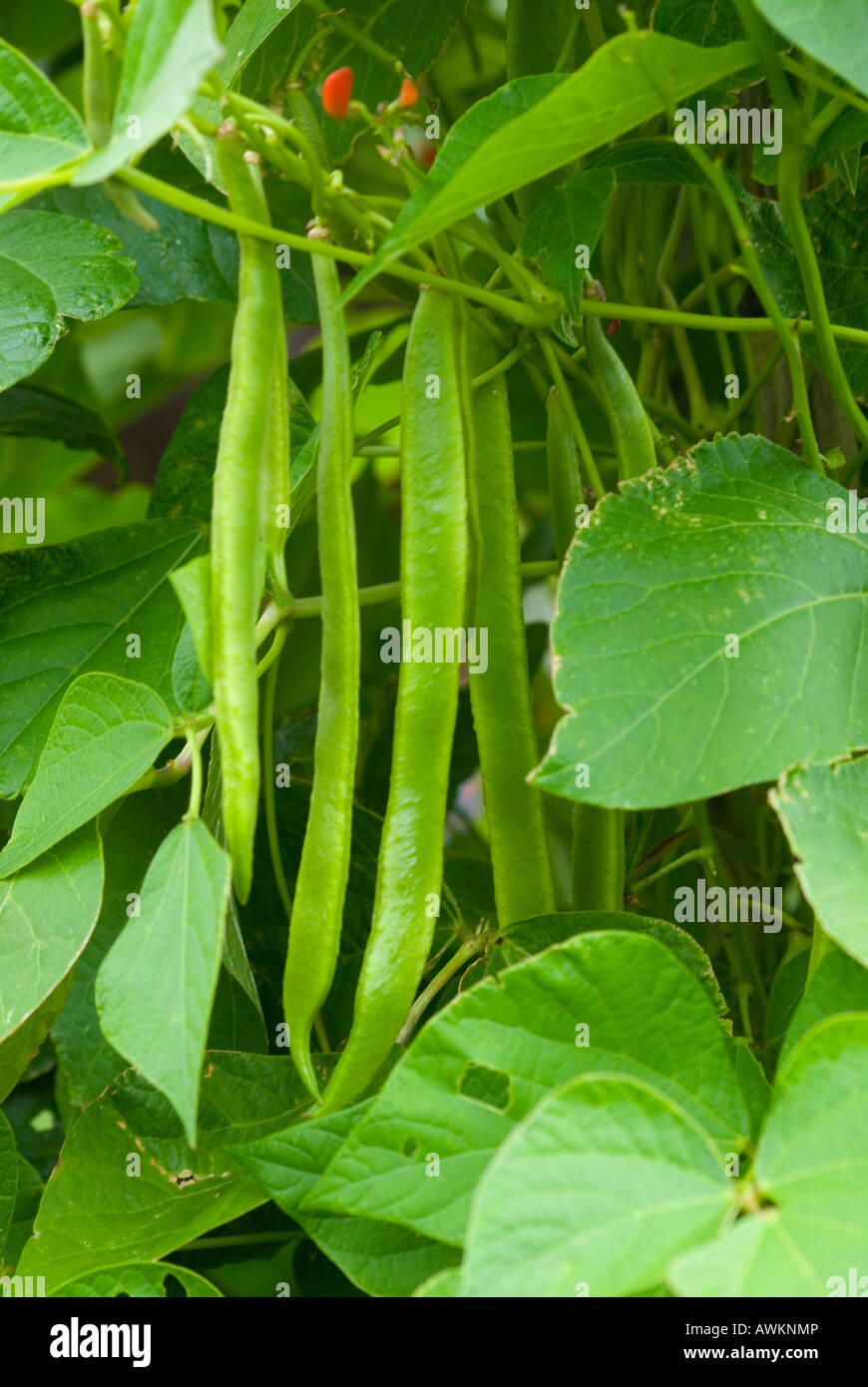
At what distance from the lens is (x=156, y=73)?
→ 0.44 metres

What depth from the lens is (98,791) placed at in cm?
61

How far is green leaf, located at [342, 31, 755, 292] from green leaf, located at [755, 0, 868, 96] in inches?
1.8

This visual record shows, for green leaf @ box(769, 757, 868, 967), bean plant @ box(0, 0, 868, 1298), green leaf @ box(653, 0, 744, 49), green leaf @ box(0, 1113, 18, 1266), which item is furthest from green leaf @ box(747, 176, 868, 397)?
green leaf @ box(0, 1113, 18, 1266)

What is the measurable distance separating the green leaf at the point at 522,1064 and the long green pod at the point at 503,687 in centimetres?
16

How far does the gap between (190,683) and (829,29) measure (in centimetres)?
42

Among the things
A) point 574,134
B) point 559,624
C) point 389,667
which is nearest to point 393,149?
point 574,134

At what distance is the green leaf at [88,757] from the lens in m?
0.60

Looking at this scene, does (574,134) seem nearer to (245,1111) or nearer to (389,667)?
(245,1111)

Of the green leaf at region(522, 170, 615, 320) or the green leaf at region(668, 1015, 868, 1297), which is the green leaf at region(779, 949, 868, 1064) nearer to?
the green leaf at region(668, 1015, 868, 1297)

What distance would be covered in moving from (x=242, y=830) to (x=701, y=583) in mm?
237

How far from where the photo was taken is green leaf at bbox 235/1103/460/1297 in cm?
53

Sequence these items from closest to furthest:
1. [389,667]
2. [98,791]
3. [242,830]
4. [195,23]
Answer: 1. [195,23]
2. [242,830]
3. [98,791]
4. [389,667]

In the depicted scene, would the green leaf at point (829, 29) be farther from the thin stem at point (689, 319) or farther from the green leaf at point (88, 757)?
the green leaf at point (88, 757)

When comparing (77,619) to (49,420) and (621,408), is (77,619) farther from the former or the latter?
(621,408)
